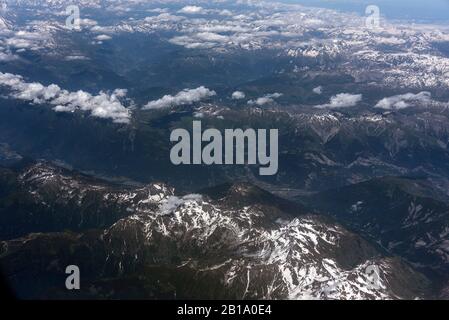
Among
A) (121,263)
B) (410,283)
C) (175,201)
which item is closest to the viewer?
(410,283)

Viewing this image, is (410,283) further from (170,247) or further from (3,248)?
(3,248)
